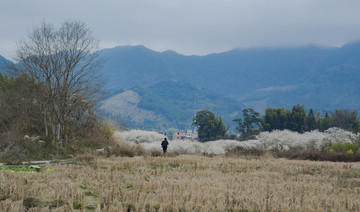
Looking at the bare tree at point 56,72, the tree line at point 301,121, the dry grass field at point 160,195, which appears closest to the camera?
the dry grass field at point 160,195

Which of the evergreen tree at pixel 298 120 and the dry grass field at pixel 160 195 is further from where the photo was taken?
the evergreen tree at pixel 298 120

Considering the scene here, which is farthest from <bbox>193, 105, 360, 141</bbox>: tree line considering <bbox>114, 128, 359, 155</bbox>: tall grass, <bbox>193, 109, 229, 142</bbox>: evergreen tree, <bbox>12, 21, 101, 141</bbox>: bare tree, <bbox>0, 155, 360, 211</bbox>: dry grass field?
<bbox>0, 155, 360, 211</bbox>: dry grass field

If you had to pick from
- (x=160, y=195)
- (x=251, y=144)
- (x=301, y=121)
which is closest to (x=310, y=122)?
(x=301, y=121)

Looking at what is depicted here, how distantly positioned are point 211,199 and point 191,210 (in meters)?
1.06

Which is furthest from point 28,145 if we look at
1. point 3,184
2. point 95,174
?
point 3,184

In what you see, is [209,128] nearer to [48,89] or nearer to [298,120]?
[298,120]

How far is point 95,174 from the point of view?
36.0ft

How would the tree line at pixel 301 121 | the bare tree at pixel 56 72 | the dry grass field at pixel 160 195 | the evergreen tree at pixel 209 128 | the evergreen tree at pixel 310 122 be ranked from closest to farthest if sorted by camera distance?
the dry grass field at pixel 160 195
the bare tree at pixel 56 72
the tree line at pixel 301 121
the evergreen tree at pixel 310 122
the evergreen tree at pixel 209 128

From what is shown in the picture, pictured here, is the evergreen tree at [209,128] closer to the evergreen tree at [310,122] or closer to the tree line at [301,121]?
the tree line at [301,121]

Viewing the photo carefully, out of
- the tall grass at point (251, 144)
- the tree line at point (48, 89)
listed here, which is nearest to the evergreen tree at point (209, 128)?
the tall grass at point (251, 144)

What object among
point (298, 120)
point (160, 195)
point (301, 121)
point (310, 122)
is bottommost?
point (160, 195)

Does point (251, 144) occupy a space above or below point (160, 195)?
above

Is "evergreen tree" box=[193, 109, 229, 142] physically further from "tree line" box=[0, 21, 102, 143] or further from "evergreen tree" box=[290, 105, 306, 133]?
"tree line" box=[0, 21, 102, 143]

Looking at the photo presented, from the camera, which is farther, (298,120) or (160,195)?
(298,120)
